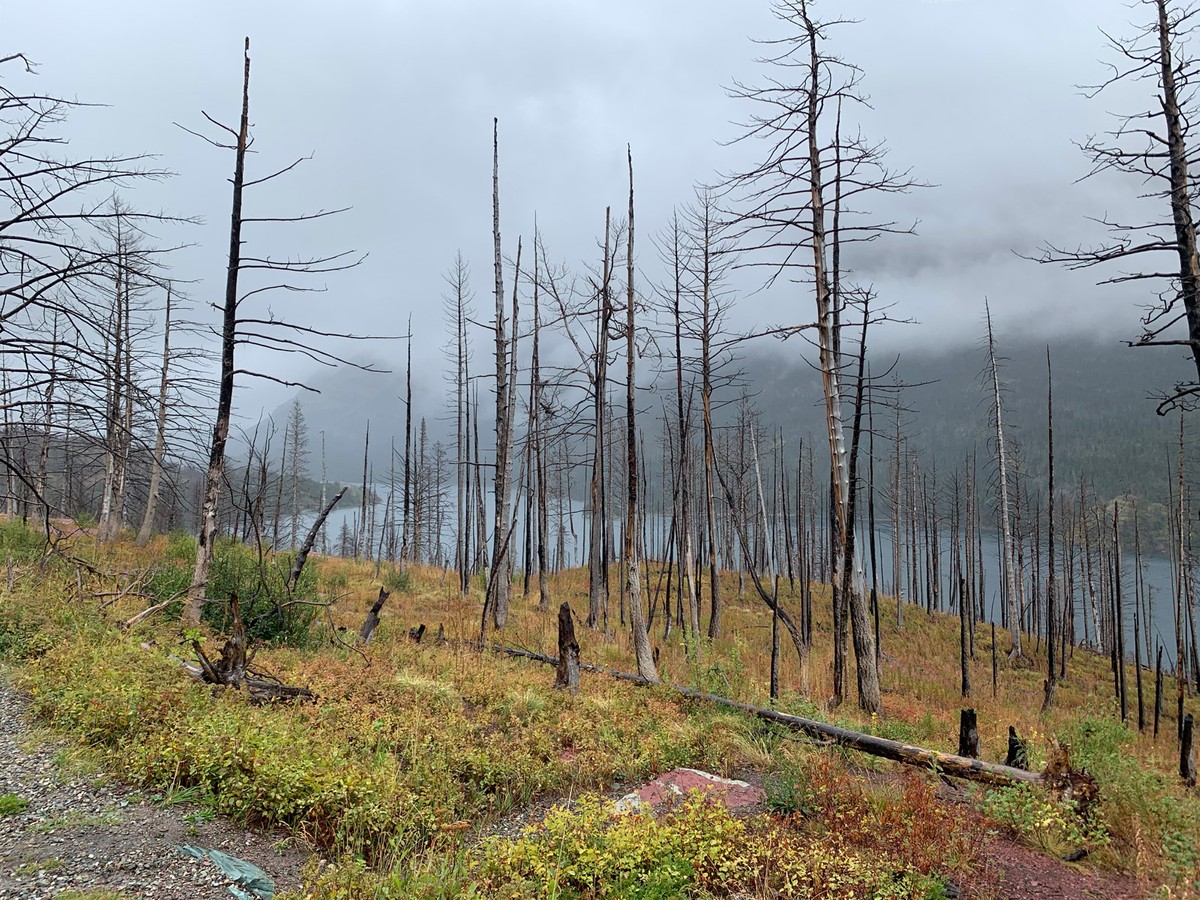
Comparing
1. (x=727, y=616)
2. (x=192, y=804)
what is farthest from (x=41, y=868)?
(x=727, y=616)

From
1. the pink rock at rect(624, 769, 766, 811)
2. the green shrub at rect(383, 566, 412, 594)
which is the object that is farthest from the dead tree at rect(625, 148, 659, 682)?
the green shrub at rect(383, 566, 412, 594)

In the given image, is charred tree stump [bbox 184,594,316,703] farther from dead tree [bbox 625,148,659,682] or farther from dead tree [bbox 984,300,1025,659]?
dead tree [bbox 984,300,1025,659]

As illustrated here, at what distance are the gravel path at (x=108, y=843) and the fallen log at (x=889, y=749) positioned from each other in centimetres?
558

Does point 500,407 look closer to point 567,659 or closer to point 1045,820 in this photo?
point 567,659

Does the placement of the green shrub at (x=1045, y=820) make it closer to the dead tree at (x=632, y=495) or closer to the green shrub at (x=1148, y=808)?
the green shrub at (x=1148, y=808)

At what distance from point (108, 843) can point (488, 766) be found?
283 cm

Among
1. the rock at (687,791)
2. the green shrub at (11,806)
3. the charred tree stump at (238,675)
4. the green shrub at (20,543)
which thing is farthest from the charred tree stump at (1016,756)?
the green shrub at (20,543)

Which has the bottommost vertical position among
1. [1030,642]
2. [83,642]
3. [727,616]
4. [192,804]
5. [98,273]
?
A: [1030,642]

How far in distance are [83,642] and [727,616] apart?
23321mm

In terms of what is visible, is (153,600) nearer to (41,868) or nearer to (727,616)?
(41,868)

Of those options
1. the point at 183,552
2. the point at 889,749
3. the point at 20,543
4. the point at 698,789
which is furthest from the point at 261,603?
the point at 889,749

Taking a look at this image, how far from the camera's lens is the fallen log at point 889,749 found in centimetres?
562

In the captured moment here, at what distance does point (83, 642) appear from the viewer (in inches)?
265

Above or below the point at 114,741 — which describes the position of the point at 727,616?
below
